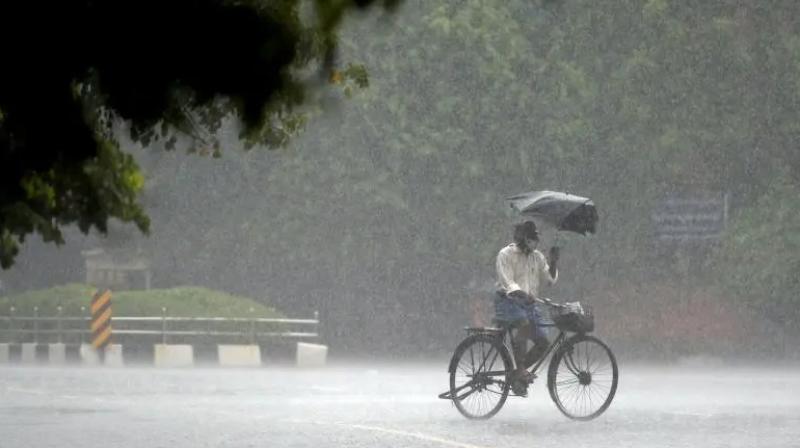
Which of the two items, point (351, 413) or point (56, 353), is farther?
point (56, 353)

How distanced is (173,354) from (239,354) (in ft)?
3.68

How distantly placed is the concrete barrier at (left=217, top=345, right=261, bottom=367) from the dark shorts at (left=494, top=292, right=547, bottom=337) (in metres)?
14.7

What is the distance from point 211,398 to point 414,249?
63.1 feet

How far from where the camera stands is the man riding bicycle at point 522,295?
58.5 feet

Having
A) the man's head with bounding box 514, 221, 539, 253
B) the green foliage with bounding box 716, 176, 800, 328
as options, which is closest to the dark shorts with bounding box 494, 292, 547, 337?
the man's head with bounding box 514, 221, 539, 253

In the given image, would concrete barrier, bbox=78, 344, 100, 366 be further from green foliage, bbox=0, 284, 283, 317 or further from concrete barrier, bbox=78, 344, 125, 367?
green foliage, bbox=0, 284, 283, 317

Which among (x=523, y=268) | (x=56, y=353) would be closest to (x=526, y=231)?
(x=523, y=268)

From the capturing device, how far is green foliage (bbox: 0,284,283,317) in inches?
1388

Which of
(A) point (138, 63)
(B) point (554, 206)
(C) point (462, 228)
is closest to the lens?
(A) point (138, 63)

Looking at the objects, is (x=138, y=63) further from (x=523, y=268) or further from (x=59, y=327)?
(x=59, y=327)

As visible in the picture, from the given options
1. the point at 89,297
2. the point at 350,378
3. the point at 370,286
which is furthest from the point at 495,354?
the point at 370,286

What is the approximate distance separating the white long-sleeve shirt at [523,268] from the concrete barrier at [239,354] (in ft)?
47.8

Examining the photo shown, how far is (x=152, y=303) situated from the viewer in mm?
35438

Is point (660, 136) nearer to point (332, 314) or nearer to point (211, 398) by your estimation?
point (332, 314)
